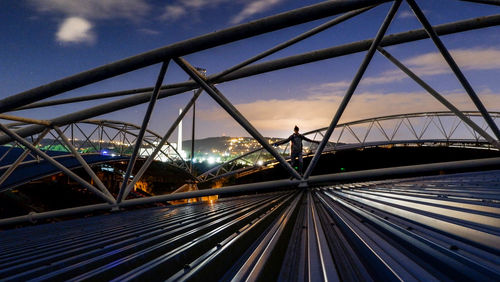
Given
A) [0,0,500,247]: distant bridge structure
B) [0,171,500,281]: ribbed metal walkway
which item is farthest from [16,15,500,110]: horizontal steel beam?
[0,171,500,281]: ribbed metal walkway

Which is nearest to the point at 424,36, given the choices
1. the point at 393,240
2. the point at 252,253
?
the point at 393,240

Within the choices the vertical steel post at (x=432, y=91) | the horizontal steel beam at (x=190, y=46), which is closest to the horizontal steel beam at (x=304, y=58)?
the vertical steel post at (x=432, y=91)

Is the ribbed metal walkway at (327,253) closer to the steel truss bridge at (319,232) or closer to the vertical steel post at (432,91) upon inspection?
the steel truss bridge at (319,232)

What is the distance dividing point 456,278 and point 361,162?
42832 mm

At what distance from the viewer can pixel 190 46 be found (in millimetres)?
3572

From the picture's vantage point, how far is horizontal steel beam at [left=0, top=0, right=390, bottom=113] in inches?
120

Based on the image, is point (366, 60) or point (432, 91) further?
point (432, 91)

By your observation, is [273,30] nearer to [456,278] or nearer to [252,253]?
[252,253]

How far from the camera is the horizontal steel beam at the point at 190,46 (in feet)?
10.0

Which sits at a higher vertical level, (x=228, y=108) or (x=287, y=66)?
(x=287, y=66)

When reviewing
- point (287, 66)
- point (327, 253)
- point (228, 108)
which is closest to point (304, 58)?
point (287, 66)

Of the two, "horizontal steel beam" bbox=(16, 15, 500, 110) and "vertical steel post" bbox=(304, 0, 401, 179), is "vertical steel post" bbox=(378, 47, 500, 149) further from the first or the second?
"vertical steel post" bbox=(304, 0, 401, 179)

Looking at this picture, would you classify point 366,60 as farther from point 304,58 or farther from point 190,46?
point 190,46

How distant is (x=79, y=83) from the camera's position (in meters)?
3.91
